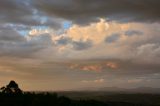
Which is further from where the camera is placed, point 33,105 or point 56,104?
point 56,104

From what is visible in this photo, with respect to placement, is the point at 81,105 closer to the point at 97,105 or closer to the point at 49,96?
the point at 97,105

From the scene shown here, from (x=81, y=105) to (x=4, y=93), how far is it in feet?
151

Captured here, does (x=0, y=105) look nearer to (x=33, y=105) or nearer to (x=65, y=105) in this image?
(x=33, y=105)

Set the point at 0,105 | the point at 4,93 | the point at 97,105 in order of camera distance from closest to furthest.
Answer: the point at 0,105 → the point at 4,93 → the point at 97,105

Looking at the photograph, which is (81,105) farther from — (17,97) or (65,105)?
(17,97)

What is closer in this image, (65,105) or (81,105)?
(65,105)

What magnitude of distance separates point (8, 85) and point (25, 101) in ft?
37.2

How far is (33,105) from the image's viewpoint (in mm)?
137625

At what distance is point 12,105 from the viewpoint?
5408 inches

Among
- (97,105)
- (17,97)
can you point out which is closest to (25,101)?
(17,97)

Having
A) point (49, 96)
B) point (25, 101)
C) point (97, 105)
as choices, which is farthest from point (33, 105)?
point (97, 105)

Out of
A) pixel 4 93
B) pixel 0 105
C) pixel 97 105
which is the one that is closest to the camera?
pixel 0 105

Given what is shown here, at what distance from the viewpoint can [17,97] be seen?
470 feet

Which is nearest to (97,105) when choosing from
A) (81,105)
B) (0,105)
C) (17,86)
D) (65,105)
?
(81,105)
